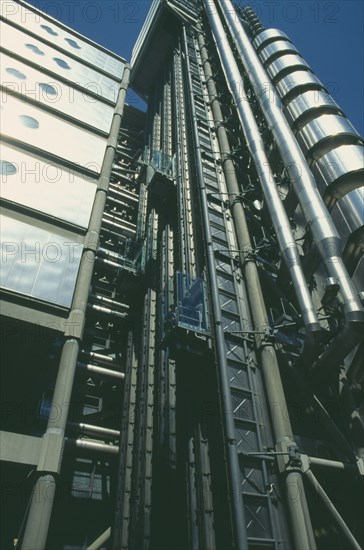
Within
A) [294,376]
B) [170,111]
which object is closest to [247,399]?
[294,376]

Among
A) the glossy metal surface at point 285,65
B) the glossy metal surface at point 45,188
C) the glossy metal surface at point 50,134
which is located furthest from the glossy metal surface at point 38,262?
the glossy metal surface at point 285,65

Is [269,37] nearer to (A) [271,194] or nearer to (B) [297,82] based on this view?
(B) [297,82]

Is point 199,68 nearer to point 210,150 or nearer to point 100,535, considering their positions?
point 210,150

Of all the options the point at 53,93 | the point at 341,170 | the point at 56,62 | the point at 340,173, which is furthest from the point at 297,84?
the point at 56,62

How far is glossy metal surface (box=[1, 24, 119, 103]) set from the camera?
2700cm

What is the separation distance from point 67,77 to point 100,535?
28885mm

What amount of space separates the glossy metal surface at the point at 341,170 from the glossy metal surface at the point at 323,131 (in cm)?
82

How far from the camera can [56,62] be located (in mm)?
28984

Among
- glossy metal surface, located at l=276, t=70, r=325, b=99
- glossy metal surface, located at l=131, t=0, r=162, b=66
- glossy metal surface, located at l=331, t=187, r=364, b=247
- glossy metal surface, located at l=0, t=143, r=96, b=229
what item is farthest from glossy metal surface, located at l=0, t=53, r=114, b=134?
glossy metal surface, located at l=131, t=0, r=162, b=66

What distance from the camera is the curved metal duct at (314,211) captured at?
12.9m

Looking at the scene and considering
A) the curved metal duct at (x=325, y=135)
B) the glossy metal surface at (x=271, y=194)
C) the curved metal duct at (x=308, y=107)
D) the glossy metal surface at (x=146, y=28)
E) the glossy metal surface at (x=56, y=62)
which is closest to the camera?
the glossy metal surface at (x=271, y=194)

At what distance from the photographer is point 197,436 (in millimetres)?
12352

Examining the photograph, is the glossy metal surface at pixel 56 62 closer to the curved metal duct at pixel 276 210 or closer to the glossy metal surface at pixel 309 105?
the curved metal duct at pixel 276 210

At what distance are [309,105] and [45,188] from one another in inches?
586
